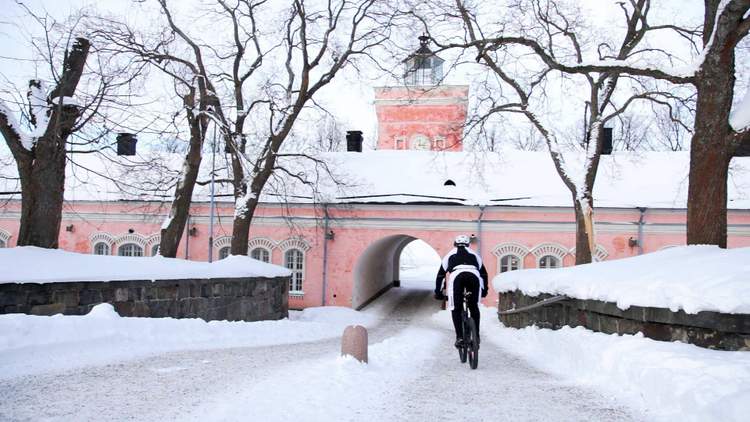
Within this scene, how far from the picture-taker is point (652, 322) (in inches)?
241

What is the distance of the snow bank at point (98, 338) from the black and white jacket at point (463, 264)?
3.29 meters

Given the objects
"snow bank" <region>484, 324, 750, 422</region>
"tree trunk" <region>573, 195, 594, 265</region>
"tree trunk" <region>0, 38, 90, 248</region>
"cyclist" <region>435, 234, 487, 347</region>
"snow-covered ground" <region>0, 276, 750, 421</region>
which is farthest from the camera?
"tree trunk" <region>573, 195, 594, 265</region>

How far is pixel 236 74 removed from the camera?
1900 centimetres

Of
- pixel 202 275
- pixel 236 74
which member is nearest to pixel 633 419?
pixel 202 275

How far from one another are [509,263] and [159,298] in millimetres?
14417

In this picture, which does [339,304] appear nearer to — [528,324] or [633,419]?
[528,324]

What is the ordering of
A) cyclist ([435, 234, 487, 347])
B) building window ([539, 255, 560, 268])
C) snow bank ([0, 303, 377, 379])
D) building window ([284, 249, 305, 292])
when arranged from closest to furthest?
snow bank ([0, 303, 377, 379]), cyclist ([435, 234, 487, 347]), building window ([539, 255, 560, 268]), building window ([284, 249, 305, 292])

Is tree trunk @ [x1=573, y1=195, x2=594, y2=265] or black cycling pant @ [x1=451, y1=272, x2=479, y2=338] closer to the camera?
black cycling pant @ [x1=451, y1=272, x2=479, y2=338]

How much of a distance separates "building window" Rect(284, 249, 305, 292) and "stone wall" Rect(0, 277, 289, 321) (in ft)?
24.1

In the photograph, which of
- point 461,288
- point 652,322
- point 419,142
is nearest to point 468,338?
point 461,288

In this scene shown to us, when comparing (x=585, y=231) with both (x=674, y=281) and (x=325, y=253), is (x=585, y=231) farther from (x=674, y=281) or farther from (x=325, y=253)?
(x=325, y=253)

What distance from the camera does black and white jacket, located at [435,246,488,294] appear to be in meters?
7.31

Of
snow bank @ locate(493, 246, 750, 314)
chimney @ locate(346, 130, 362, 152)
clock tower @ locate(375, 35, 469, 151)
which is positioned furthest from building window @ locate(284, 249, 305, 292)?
snow bank @ locate(493, 246, 750, 314)

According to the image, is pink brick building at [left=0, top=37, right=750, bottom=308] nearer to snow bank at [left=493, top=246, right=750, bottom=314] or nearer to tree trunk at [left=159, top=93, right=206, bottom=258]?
tree trunk at [left=159, top=93, right=206, bottom=258]
